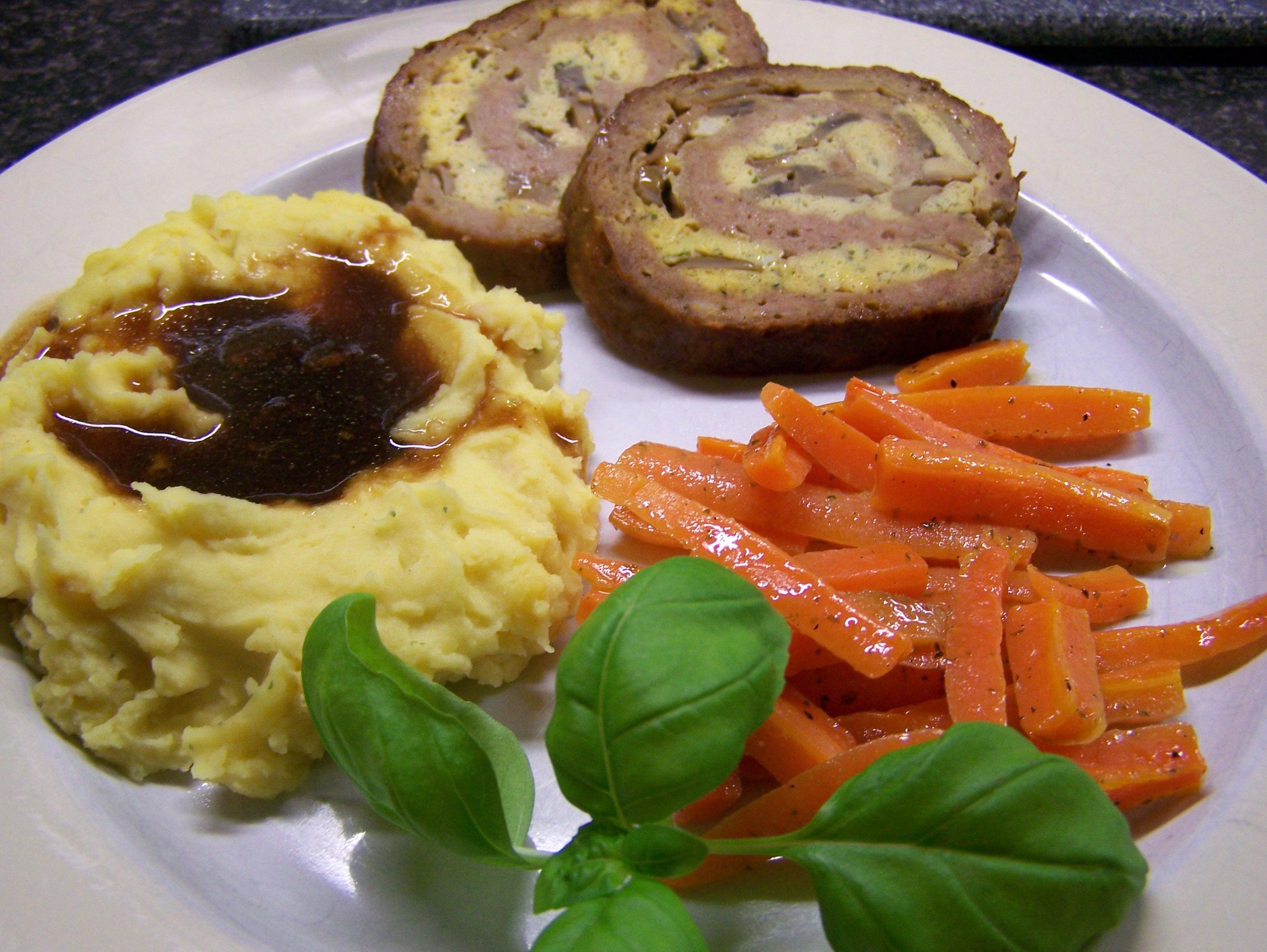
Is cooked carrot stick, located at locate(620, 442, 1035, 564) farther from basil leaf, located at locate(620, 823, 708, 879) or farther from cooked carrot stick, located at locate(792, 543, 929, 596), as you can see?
basil leaf, located at locate(620, 823, 708, 879)

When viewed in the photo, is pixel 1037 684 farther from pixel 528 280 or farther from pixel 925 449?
pixel 528 280

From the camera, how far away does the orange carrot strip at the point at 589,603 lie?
1.92 m

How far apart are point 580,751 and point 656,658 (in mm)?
170

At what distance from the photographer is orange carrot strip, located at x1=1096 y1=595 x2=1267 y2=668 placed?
6.09 ft

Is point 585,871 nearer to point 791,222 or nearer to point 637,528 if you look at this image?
point 637,528

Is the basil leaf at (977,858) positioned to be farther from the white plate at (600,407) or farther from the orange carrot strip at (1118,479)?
the orange carrot strip at (1118,479)

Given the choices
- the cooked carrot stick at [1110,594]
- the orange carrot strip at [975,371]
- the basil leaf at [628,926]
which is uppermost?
the basil leaf at [628,926]

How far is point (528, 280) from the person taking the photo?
292 centimetres

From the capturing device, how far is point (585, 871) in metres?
1.38

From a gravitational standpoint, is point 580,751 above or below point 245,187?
below

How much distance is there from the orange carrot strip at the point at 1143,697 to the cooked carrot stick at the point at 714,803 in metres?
0.69

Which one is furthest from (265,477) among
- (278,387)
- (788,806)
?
(788,806)

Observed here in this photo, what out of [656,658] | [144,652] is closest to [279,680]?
[144,652]

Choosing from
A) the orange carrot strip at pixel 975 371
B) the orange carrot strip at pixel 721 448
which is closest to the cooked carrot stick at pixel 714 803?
the orange carrot strip at pixel 721 448
